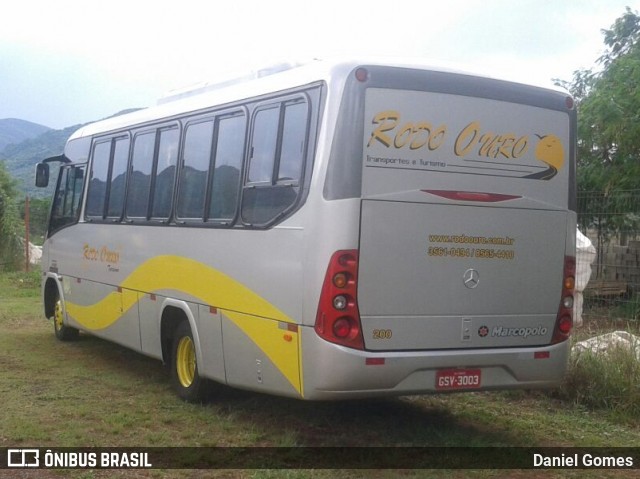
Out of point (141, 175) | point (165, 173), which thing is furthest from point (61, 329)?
point (165, 173)

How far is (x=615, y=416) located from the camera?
26.9 ft

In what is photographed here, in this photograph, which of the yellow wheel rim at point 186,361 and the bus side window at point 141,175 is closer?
the yellow wheel rim at point 186,361

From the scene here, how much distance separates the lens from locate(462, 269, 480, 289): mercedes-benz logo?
6.98 metres

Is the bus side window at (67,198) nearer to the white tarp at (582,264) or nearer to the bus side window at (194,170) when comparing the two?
the bus side window at (194,170)

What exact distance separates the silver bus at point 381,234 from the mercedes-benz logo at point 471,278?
0.04ft

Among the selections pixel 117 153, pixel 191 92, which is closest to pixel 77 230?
pixel 117 153

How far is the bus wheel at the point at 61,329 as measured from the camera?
12.6 metres

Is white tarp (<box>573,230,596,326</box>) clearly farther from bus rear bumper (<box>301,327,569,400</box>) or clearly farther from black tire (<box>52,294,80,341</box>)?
black tire (<box>52,294,80,341</box>)

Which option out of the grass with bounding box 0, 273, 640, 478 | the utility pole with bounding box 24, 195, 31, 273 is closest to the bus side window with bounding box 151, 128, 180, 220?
the grass with bounding box 0, 273, 640, 478

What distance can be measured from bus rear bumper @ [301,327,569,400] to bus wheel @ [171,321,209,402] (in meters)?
2.13

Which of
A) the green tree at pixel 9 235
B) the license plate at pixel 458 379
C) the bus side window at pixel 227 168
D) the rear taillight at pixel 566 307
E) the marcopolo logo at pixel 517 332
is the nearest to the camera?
the license plate at pixel 458 379

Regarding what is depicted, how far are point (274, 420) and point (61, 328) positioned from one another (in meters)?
5.71

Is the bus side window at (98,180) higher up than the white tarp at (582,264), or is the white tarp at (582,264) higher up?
the bus side window at (98,180)

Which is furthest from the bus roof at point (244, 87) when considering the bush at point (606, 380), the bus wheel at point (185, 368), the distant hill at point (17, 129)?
the distant hill at point (17, 129)
